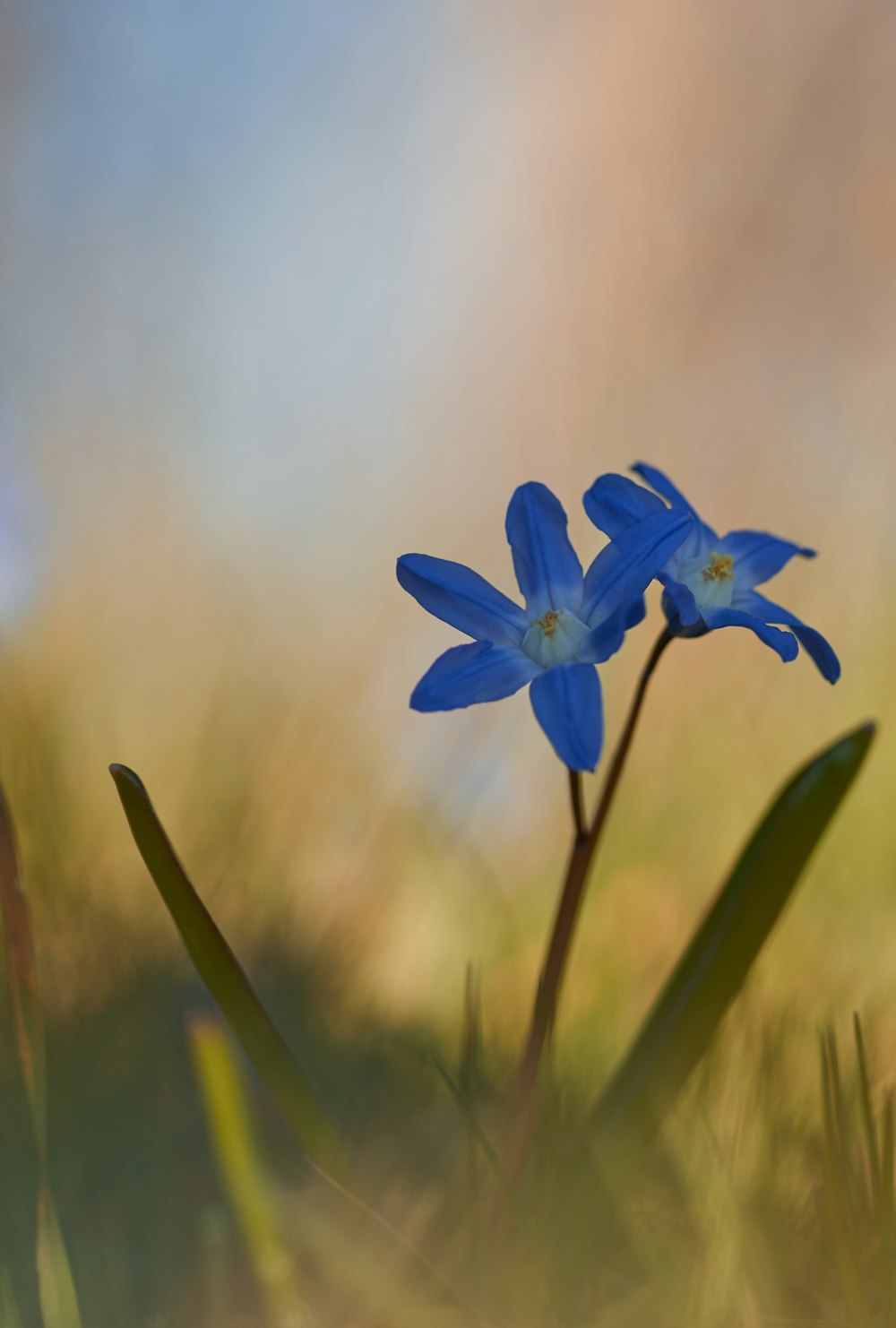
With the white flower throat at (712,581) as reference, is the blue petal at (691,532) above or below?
above

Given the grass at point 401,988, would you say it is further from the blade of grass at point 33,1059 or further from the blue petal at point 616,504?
the blue petal at point 616,504

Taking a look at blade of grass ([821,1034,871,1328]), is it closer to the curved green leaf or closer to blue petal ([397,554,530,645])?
the curved green leaf

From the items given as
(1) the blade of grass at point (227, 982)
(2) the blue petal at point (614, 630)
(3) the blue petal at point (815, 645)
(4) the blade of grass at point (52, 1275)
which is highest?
(3) the blue petal at point (815, 645)

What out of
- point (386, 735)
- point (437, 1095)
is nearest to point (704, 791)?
point (386, 735)

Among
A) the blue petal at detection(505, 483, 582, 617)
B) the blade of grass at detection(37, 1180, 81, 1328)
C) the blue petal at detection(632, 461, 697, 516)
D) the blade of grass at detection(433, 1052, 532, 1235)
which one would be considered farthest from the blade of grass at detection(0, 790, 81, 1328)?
the blue petal at detection(632, 461, 697, 516)

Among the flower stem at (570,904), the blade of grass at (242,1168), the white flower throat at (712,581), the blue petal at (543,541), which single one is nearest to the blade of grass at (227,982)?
the blade of grass at (242,1168)

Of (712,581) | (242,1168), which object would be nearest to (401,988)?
(242,1168)
